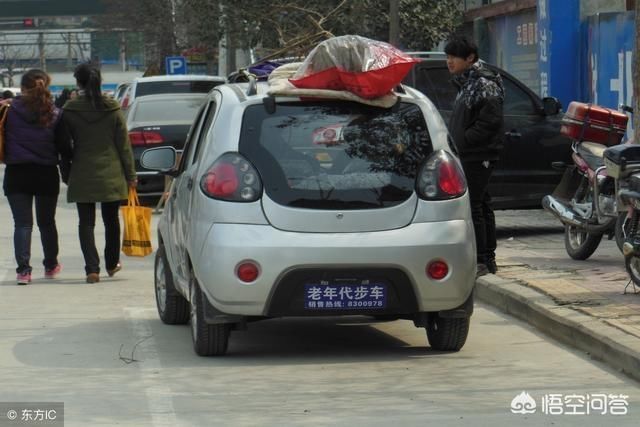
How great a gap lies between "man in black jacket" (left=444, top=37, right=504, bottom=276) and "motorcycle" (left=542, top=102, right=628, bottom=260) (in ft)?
3.73

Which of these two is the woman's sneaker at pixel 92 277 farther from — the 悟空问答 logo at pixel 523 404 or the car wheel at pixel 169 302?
the 悟空问答 logo at pixel 523 404

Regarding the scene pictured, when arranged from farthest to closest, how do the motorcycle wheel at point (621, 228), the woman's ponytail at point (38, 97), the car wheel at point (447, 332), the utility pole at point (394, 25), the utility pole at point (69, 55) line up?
1. the utility pole at point (69, 55)
2. the utility pole at point (394, 25)
3. the woman's ponytail at point (38, 97)
4. the motorcycle wheel at point (621, 228)
5. the car wheel at point (447, 332)

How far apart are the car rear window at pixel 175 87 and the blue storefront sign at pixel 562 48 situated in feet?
22.7

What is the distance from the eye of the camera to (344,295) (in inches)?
318

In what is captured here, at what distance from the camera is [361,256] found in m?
8.02

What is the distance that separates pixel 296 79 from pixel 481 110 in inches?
114

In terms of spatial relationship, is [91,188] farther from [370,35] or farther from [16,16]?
[16,16]

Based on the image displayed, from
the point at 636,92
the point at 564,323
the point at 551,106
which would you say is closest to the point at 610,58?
the point at 551,106

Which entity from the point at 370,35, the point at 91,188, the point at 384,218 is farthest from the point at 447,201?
the point at 370,35

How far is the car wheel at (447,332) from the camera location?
28.0 ft

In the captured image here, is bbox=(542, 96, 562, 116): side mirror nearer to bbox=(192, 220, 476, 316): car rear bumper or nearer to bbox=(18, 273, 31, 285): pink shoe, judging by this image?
bbox=(18, 273, 31, 285): pink shoe

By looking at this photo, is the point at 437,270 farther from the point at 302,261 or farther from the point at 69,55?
the point at 69,55

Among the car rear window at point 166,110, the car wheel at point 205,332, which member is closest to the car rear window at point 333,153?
the car wheel at point 205,332

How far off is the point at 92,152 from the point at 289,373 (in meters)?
4.54
